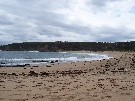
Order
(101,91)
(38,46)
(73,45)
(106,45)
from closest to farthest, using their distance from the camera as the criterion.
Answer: (101,91), (106,45), (73,45), (38,46)

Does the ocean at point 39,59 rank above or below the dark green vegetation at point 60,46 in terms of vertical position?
below

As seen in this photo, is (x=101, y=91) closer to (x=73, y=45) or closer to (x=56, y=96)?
(x=56, y=96)

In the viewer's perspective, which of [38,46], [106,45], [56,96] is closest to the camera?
[56,96]

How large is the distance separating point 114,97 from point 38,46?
174361 millimetres

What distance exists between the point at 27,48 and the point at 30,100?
17829 cm

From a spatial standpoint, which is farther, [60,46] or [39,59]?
[60,46]

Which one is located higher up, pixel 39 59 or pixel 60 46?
pixel 60 46

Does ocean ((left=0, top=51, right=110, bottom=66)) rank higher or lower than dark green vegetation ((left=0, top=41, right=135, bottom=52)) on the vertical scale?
lower

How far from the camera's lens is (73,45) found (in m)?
168

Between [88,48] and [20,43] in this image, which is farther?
[20,43]

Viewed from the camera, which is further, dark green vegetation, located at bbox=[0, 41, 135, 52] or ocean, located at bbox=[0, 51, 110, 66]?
dark green vegetation, located at bbox=[0, 41, 135, 52]

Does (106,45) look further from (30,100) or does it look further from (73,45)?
(30,100)

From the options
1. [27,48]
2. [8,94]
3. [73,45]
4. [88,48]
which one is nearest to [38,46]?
[27,48]

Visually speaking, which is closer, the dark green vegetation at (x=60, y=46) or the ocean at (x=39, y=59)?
the ocean at (x=39, y=59)
